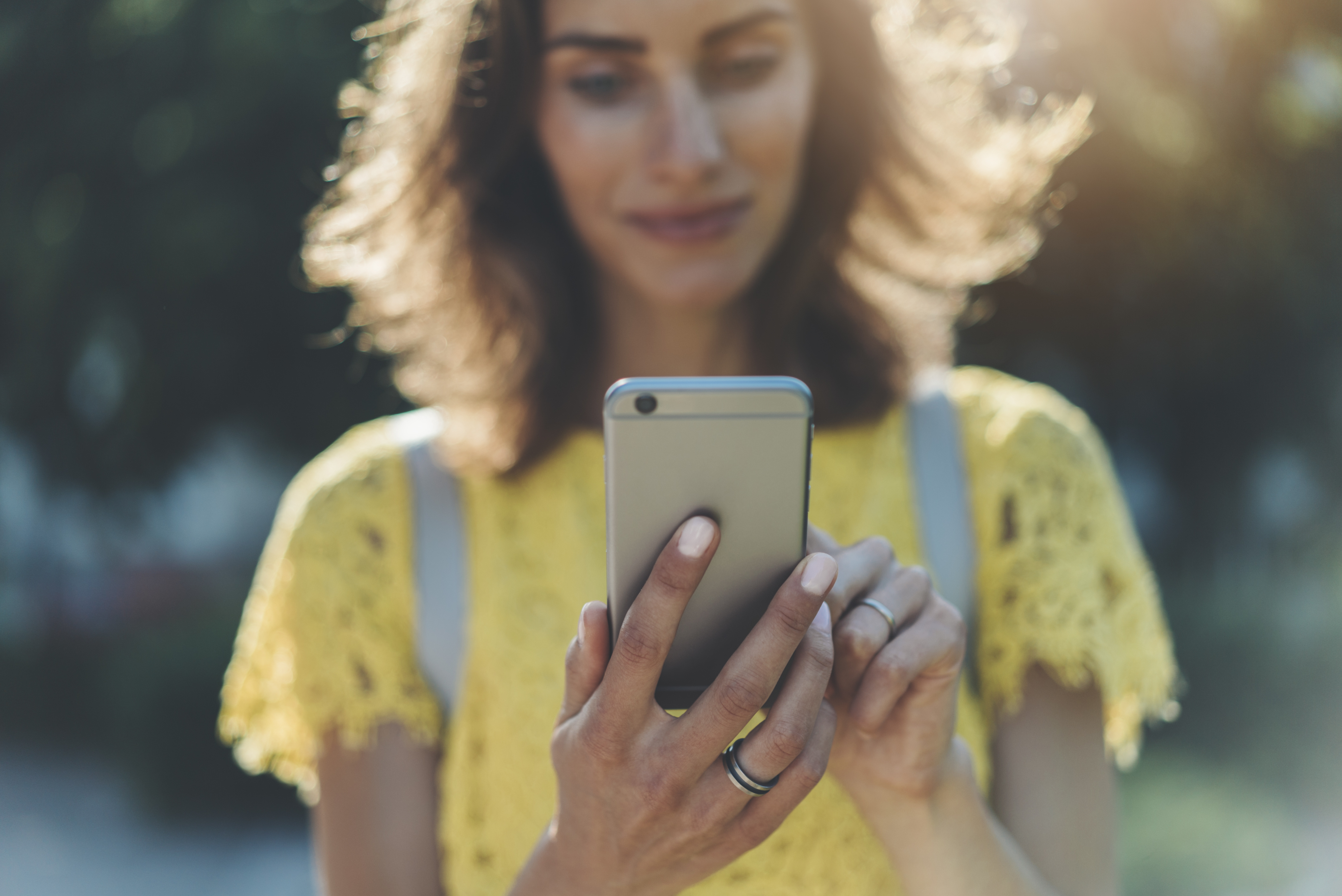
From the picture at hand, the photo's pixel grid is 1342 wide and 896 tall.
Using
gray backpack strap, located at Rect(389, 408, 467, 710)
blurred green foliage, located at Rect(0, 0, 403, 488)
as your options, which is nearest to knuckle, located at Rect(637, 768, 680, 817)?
gray backpack strap, located at Rect(389, 408, 467, 710)

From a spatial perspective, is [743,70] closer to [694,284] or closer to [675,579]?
[694,284]

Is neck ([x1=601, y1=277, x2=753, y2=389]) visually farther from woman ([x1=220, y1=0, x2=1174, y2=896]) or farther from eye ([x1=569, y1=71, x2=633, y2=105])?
eye ([x1=569, y1=71, x2=633, y2=105])

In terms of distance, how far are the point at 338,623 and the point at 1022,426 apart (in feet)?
3.20

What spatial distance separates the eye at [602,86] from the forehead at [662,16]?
0.06m

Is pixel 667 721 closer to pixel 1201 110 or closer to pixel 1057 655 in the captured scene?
pixel 1057 655

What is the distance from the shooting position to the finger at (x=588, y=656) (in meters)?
1.10

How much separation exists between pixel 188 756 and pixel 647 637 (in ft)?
19.3

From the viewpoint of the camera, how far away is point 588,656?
112 cm

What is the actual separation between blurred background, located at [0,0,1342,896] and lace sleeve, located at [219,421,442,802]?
3778 millimetres

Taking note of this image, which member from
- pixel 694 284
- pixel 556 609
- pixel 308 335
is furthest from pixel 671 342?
pixel 308 335

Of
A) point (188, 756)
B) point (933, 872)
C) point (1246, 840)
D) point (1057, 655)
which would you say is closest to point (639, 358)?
point (1057, 655)

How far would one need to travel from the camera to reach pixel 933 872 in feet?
4.29

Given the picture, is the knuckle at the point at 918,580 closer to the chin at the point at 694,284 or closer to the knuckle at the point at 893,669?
the knuckle at the point at 893,669

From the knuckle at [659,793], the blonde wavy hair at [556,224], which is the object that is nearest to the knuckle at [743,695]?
the knuckle at [659,793]
